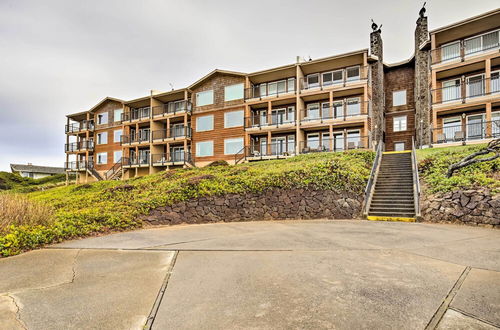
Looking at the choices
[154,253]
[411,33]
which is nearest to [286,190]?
[154,253]

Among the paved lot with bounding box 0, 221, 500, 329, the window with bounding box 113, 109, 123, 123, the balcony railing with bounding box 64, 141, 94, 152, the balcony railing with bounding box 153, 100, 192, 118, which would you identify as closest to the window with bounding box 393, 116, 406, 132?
the balcony railing with bounding box 153, 100, 192, 118

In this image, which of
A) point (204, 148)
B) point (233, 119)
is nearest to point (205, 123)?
point (204, 148)

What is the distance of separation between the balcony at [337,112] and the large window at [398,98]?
4.46 m

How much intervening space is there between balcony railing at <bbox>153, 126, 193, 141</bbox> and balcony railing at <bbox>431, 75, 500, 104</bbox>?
22.3 metres

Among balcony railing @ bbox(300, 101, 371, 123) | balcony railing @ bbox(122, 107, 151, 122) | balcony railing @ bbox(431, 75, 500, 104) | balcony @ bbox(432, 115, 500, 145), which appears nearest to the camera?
balcony @ bbox(432, 115, 500, 145)

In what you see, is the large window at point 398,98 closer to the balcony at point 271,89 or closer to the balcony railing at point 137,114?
the balcony at point 271,89

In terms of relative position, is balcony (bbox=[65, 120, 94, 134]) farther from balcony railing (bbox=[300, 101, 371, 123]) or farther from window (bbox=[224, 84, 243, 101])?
balcony railing (bbox=[300, 101, 371, 123])

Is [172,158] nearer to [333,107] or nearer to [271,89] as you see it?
[271,89]

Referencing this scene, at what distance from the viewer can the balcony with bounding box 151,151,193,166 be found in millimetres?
28675

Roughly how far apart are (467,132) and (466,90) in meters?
3.10

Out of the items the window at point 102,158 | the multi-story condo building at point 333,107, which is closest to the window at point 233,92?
the multi-story condo building at point 333,107

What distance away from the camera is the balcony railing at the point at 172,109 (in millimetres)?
29698

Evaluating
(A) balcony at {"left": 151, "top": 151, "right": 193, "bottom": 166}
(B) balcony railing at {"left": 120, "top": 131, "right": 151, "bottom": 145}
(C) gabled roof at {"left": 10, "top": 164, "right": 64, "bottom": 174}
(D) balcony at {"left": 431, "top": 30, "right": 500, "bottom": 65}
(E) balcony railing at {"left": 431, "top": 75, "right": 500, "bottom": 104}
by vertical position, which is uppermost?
(D) balcony at {"left": 431, "top": 30, "right": 500, "bottom": 65}

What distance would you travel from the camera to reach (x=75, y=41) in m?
16.2
